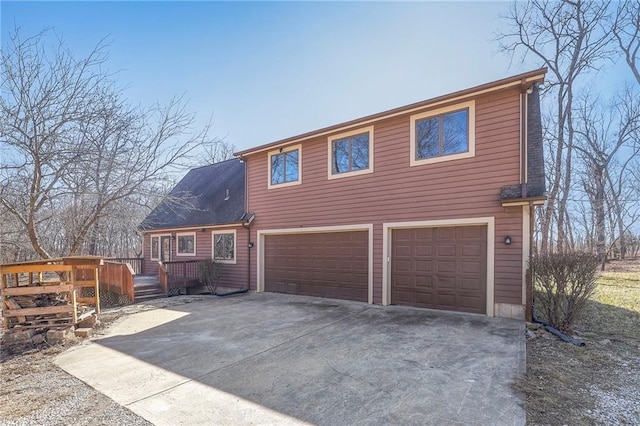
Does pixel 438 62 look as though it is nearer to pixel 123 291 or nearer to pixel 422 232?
pixel 422 232

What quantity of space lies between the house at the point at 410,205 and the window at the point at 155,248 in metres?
6.15

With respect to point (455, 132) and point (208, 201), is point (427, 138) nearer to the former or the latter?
point (455, 132)

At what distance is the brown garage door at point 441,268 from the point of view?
23.4 feet

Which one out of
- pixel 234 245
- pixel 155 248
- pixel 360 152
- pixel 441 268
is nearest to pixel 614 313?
pixel 441 268

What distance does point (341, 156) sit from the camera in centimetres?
945

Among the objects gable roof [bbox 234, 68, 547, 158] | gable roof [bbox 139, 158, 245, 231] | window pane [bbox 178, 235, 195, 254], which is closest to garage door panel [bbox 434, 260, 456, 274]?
gable roof [bbox 234, 68, 547, 158]

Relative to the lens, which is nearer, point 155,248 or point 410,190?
point 410,190

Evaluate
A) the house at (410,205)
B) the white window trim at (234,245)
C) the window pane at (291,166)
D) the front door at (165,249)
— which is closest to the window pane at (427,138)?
the house at (410,205)

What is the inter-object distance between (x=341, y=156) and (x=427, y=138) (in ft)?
8.22

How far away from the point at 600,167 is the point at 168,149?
71.7 feet

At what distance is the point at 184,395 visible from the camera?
11.5 ft

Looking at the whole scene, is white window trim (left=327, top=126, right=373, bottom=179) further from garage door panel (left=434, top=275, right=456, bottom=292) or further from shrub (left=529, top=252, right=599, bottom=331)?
shrub (left=529, top=252, right=599, bottom=331)

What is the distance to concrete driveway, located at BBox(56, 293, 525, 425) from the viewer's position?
314 centimetres

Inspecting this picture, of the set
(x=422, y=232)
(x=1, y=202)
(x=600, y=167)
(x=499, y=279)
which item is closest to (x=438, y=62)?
(x=422, y=232)
